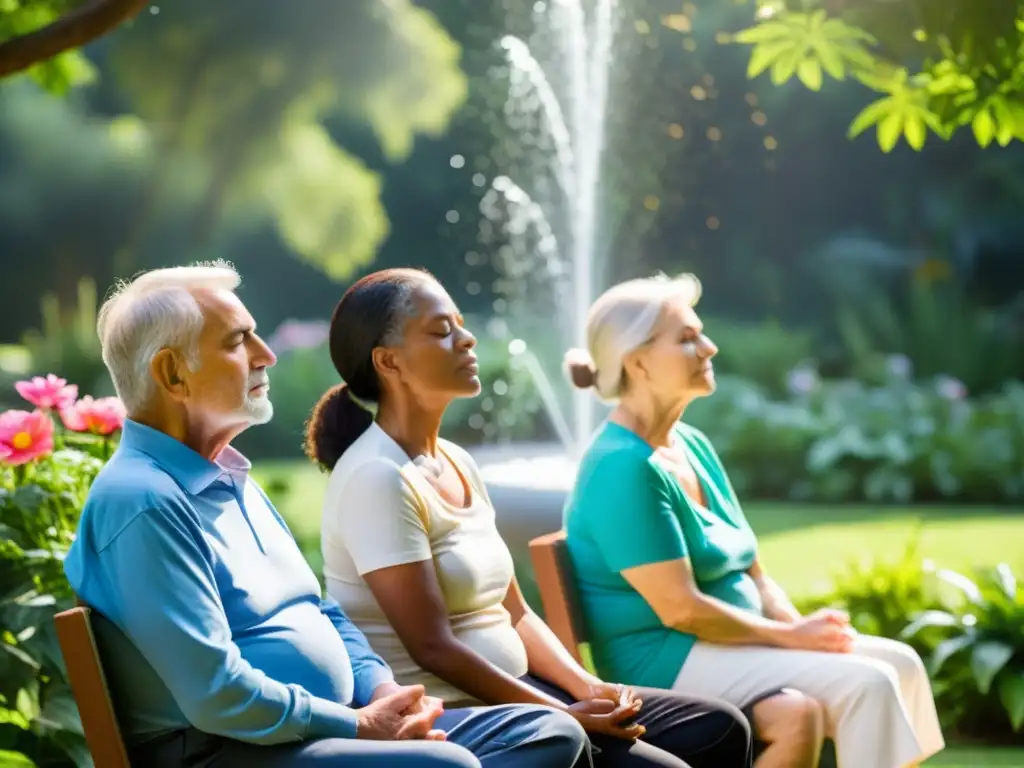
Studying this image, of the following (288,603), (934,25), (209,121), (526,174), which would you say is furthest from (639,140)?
(288,603)

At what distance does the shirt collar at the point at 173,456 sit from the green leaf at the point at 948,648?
2.91m

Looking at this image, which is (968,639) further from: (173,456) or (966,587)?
(173,456)

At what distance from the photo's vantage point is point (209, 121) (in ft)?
41.4

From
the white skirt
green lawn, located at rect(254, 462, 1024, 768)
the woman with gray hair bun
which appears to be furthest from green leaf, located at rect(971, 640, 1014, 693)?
green lawn, located at rect(254, 462, 1024, 768)

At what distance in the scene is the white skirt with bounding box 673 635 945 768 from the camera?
276 cm

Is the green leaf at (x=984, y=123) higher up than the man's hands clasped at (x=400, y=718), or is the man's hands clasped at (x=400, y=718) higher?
the green leaf at (x=984, y=123)

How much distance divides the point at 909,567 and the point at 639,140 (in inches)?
284

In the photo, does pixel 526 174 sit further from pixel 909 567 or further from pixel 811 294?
pixel 909 567

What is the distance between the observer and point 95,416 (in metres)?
3.32

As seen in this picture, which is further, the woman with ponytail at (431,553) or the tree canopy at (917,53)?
the tree canopy at (917,53)

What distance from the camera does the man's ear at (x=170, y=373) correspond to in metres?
2.05

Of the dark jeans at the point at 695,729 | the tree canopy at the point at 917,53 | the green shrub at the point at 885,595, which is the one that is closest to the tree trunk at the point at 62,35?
the tree canopy at the point at 917,53

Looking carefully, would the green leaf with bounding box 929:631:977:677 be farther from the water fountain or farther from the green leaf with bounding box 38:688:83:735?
the water fountain

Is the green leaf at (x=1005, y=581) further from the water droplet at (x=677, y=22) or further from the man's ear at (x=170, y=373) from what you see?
the water droplet at (x=677, y=22)
